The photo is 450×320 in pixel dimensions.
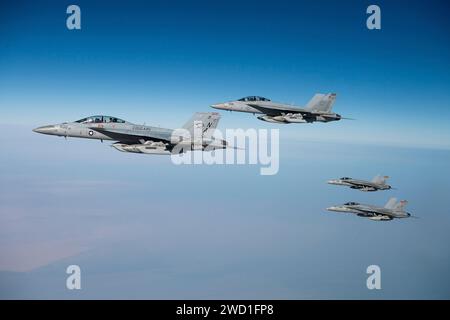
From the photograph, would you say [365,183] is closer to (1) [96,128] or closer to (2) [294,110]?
(2) [294,110]

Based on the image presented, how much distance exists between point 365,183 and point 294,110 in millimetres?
4626

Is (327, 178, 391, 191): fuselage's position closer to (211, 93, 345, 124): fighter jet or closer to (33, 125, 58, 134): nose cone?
(211, 93, 345, 124): fighter jet

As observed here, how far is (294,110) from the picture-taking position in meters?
23.4

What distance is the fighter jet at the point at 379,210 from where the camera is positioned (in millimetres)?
24722

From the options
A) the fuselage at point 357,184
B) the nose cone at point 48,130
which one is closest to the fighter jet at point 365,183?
the fuselage at point 357,184

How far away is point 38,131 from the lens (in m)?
21.7

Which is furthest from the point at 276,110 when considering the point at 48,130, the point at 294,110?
the point at 48,130

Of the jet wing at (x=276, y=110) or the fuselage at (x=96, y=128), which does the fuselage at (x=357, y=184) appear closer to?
the jet wing at (x=276, y=110)

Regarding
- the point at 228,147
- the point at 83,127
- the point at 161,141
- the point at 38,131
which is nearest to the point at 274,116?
the point at 228,147

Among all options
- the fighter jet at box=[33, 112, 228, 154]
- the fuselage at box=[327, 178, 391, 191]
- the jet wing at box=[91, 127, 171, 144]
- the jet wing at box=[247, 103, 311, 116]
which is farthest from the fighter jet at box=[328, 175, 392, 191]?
the jet wing at box=[91, 127, 171, 144]
